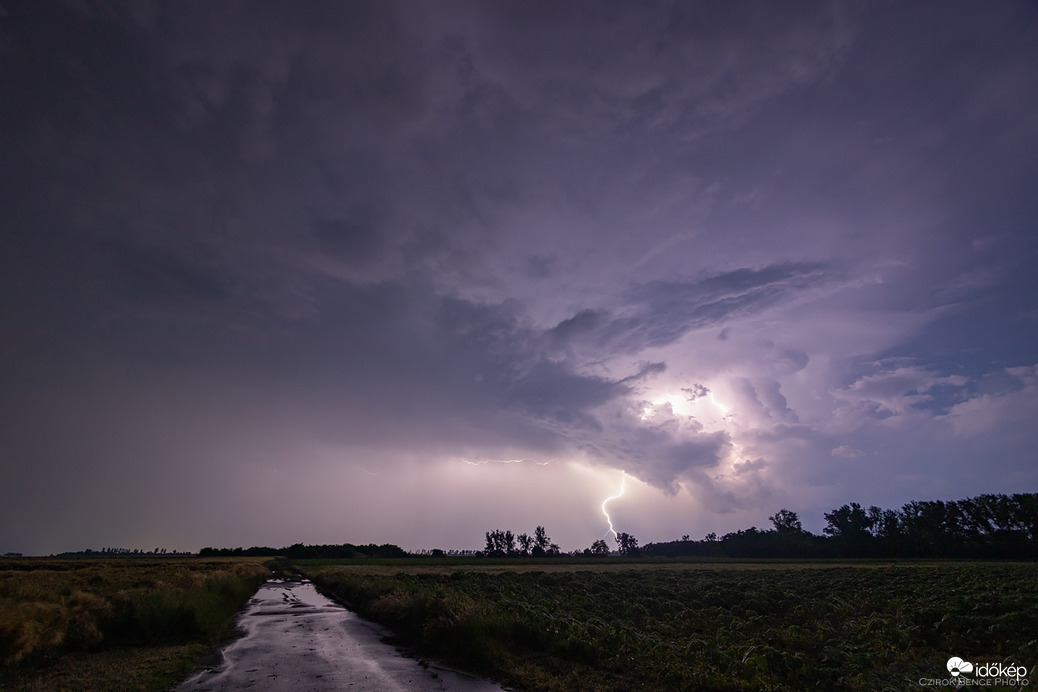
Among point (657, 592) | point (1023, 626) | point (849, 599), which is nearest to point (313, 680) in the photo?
point (1023, 626)

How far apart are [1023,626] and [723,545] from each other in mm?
160795

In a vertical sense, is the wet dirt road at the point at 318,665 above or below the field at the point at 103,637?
below

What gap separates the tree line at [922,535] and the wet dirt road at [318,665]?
432 ft

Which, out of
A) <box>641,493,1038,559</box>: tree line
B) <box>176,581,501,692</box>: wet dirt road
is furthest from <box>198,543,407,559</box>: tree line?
<box>176,581,501,692</box>: wet dirt road

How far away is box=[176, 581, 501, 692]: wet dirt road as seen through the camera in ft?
43.4

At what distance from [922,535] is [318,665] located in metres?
142

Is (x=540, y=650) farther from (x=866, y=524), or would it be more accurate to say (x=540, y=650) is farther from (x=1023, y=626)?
(x=866, y=524)

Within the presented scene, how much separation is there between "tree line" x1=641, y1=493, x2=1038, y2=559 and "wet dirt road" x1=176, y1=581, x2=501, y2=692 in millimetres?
131758

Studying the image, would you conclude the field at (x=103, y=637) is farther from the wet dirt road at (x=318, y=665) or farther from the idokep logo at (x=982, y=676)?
the idokep logo at (x=982, y=676)

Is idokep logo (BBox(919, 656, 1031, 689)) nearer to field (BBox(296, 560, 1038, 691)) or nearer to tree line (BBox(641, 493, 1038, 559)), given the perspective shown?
field (BBox(296, 560, 1038, 691))

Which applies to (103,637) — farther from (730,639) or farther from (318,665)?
(730,639)

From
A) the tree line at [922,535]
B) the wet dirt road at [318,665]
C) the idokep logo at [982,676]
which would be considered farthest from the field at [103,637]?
the tree line at [922,535]

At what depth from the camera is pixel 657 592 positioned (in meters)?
33.9

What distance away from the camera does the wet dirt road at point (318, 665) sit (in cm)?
1323
